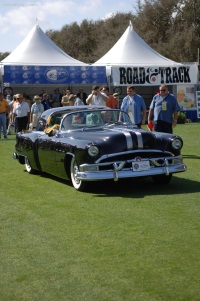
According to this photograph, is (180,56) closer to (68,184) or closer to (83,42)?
(83,42)

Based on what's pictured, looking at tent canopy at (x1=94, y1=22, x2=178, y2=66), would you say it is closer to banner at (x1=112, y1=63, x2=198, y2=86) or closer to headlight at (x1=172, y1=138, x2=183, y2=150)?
banner at (x1=112, y1=63, x2=198, y2=86)

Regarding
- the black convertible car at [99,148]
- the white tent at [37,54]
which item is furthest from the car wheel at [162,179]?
the white tent at [37,54]

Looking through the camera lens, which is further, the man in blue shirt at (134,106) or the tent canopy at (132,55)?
the tent canopy at (132,55)

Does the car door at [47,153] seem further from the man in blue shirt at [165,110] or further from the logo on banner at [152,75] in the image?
the logo on banner at [152,75]

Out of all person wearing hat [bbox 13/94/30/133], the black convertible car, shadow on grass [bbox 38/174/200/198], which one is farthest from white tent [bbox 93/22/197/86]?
shadow on grass [bbox 38/174/200/198]

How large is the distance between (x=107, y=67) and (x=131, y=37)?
10.5 ft

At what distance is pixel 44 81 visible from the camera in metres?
28.9

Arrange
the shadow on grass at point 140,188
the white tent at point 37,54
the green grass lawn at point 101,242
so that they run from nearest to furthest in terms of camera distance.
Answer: the green grass lawn at point 101,242
the shadow on grass at point 140,188
the white tent at point 37,54

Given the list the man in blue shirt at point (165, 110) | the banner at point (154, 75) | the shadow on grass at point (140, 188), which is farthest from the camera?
the banner at point (154, 75)

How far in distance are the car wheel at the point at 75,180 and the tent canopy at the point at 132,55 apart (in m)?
20.8

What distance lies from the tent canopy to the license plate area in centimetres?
2115

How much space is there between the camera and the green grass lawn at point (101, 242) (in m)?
5.05

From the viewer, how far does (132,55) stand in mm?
31297

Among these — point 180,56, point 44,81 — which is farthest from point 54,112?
point 180,56
